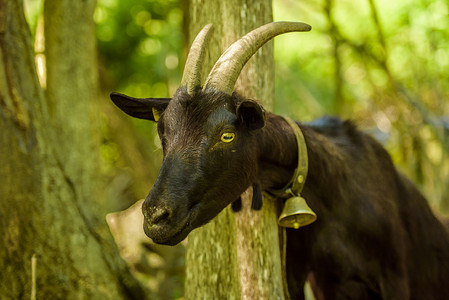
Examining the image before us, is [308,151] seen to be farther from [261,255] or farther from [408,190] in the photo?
[408,190]

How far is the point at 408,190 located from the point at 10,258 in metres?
3.61

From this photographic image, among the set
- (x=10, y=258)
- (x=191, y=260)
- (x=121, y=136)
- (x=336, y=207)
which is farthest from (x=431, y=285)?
(x=121, y=136)

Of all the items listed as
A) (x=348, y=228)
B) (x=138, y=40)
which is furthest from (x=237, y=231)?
(x=138, y=40)

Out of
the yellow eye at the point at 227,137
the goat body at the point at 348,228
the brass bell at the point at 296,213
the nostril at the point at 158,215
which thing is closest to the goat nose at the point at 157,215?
the nostril at the point at 158,215

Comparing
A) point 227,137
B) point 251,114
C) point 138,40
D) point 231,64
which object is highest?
point 138,40

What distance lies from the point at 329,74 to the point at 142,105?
13785mm

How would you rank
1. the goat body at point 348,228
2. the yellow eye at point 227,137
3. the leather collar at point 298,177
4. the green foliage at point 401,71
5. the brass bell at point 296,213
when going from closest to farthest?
1. the yellow eye at point 227,137
2. the brass bell at point 296,213
3. the leather collar at point 298,177
4. the goat body at point 348,228
5. the green foliage at point 401,71

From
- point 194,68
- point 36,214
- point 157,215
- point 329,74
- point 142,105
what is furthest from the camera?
point 329,74

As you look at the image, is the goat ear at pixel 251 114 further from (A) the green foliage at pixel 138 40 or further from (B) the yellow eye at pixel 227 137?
(A) the green foliage at pixel 138 40

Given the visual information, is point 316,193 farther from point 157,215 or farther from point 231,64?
point 157,215

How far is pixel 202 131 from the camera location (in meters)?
3.41

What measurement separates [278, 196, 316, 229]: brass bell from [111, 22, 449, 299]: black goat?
0.67 ft

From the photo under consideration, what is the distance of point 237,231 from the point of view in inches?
170

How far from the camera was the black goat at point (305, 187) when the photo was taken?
Result: 3338 mm
